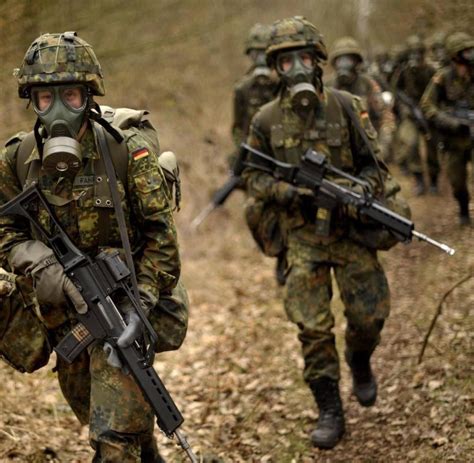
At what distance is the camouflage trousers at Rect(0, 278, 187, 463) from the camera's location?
3746 mm

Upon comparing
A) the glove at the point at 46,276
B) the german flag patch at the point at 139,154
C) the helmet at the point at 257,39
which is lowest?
the helmet at the point at 257,39

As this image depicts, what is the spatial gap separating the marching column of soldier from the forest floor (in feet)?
1.07

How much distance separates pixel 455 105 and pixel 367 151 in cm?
424

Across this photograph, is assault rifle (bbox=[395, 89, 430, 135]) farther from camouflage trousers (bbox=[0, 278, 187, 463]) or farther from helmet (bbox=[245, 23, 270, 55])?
camouflage trousers (bbox=[0, 278, 187, 463])

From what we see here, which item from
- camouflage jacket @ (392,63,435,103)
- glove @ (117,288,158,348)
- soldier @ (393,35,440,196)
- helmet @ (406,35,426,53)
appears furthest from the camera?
helmet @ (406,35,426,53)

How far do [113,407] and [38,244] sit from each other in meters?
0.90

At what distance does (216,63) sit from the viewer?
19.0m

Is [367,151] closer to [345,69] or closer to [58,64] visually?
[58,64]

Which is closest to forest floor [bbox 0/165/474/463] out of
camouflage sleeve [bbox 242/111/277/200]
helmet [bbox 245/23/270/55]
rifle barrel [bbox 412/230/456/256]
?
rifle barrel [bbox 412/230/456/256]

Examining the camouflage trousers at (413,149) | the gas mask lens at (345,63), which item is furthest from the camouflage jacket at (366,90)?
the camouflage trousers at (413,149)

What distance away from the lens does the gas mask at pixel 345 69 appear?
392 inches

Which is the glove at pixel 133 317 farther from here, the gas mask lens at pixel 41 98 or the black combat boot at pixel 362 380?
the black combat boot at pixel 362 380

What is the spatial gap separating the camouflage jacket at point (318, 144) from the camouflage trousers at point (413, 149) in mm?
6449

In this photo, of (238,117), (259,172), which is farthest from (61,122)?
(238,117)
